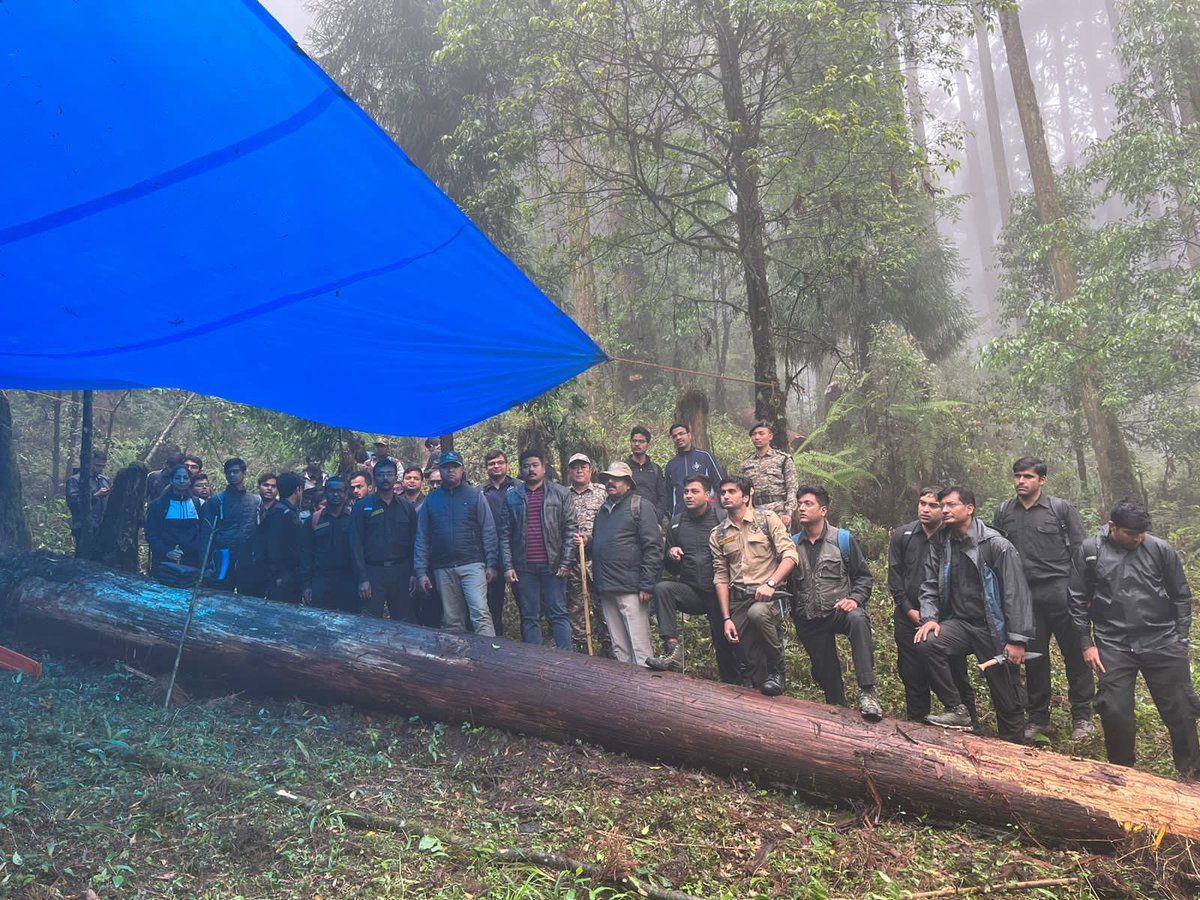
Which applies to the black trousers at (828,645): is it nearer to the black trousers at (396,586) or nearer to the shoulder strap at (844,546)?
the shoulder strap at (844,546)

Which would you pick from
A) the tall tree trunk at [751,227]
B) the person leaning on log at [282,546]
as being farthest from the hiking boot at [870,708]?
the person leaning on log at [282,546]

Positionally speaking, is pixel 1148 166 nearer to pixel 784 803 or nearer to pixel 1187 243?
pixel 1187 243

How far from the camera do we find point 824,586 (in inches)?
233

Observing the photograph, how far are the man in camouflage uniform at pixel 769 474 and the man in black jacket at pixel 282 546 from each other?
4681mm

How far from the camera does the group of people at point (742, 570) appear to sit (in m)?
5.21

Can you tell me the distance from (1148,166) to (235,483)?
13.0m

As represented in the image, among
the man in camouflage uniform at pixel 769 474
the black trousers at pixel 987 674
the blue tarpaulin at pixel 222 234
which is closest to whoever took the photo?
the blue tarpaulin at pixel 222 234

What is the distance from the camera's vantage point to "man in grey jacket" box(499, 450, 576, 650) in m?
7.37

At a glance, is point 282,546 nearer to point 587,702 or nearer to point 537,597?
point 537,597

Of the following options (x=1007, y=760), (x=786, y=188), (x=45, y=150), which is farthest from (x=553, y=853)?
(x=786, y=188)

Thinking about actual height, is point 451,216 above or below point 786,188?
below

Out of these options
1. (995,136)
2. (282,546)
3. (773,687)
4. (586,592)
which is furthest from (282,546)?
(995,136)

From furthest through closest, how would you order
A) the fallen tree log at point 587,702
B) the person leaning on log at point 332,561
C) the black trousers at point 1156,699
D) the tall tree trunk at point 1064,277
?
the tall tree trunk at point 1064,277, the person leaning on log at point 332,561, the black trousers at point 1156,699, the fallen tree log at point 587,702

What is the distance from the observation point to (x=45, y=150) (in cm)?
339
